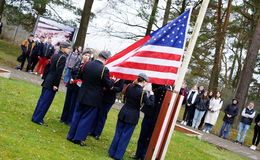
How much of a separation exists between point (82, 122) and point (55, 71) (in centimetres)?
169

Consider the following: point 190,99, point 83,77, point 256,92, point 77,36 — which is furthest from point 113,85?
point 256,92

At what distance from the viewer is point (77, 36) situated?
26.2 m

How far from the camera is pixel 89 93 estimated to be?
9.34 metres

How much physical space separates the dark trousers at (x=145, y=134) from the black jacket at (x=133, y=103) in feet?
2.33

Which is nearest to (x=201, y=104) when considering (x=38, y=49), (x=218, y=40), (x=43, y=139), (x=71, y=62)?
(x=71, y=62)

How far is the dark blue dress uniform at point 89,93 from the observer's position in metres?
9.23

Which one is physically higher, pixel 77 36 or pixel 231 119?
pixel 77 36

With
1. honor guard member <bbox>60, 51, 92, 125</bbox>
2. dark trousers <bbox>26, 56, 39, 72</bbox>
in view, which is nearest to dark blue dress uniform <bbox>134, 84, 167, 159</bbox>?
honor guard member <bbox>60, 51, 92, 125</bbox>

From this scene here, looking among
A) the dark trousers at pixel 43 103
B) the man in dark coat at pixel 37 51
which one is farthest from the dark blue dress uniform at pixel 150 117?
the man in dark coat at pixel 37 51

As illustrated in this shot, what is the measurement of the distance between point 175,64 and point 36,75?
15179mm

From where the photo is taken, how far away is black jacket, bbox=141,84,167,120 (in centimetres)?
955

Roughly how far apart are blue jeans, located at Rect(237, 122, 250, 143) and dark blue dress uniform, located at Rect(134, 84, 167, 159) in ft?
35.1

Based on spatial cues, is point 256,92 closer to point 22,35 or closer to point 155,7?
point 155,7

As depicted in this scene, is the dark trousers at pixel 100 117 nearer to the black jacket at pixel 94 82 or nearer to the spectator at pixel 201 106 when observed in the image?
the black jacket at pixel 94 82
